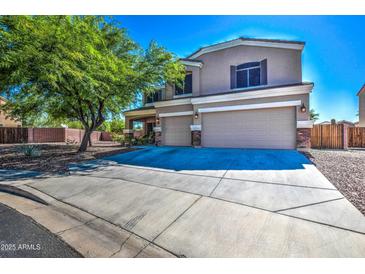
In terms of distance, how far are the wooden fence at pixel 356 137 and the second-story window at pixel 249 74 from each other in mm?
8892

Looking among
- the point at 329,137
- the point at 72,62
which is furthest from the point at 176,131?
the point at 329,137

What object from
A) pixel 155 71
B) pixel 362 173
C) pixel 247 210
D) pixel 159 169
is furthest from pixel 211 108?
pixel 247 210

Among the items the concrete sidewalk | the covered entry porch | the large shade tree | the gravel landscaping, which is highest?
the large shade tree

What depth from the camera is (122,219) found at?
2.94 m

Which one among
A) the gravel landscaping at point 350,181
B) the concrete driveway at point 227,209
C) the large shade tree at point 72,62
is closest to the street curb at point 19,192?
the concrete driveway at point 227,209

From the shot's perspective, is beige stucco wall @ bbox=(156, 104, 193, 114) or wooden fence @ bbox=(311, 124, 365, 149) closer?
wooden fence @ bbox=(311, 124, 365, 149)

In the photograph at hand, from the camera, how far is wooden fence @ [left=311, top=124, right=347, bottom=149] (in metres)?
11.5

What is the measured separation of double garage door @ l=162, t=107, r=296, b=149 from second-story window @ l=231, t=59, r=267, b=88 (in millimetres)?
2161

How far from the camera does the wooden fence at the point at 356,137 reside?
42.8ft

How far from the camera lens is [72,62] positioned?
607cm

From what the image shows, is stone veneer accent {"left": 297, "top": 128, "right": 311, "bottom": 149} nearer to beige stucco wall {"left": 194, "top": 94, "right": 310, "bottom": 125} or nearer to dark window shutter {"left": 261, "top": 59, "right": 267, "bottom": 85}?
beige stucco wall {"left": 194, "top": 94, "right": 310, "bottom": 125}

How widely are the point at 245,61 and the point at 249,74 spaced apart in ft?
2.94

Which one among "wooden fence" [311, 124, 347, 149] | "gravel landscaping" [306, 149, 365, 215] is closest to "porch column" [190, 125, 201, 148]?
"gravel landscaping" [306, 149, 365, 215]

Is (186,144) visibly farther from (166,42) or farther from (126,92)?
(166,42)
